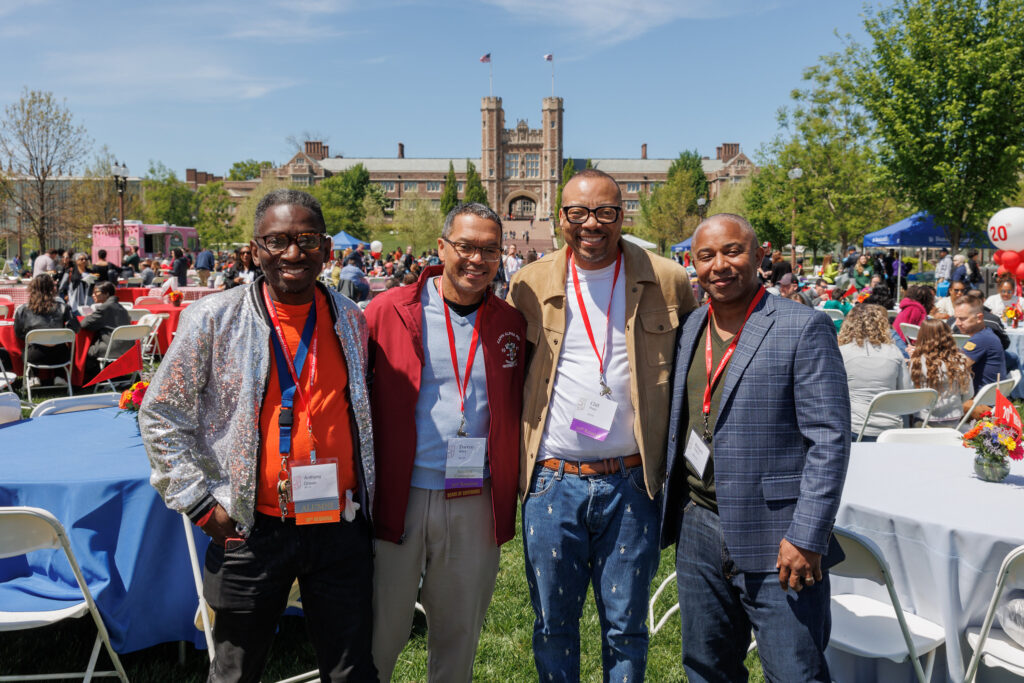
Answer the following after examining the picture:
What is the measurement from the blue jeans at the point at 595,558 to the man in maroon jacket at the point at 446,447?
0.14 metres

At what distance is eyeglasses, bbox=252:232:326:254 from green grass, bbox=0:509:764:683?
2068mm

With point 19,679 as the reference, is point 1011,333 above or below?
above

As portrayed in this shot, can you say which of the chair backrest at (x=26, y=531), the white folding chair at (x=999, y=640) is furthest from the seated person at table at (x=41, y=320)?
the white folding chair at (x=999, y=640)

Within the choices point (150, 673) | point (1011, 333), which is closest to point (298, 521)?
point (150, 673)

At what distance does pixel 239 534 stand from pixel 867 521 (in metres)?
2.53

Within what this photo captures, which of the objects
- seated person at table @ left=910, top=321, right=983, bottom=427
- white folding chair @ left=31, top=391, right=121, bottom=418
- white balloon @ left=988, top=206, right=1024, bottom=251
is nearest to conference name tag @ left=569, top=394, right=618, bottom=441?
white folding chair @ left=31, top=391, right=121, bottom=418

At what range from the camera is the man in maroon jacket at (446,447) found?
7.70ft

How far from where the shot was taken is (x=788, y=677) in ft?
6.79

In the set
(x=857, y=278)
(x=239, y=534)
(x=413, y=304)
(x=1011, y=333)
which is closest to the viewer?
(x=239, y=534)

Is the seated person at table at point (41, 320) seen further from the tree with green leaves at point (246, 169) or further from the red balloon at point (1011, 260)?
the tree with green leaves at point (246, 169)

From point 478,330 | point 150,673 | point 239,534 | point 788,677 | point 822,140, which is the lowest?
point 150,673

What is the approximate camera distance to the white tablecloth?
8.95 feet

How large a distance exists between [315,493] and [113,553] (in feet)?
4.95

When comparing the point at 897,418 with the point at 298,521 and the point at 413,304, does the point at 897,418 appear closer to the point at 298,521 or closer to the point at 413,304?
the point at 413,304
